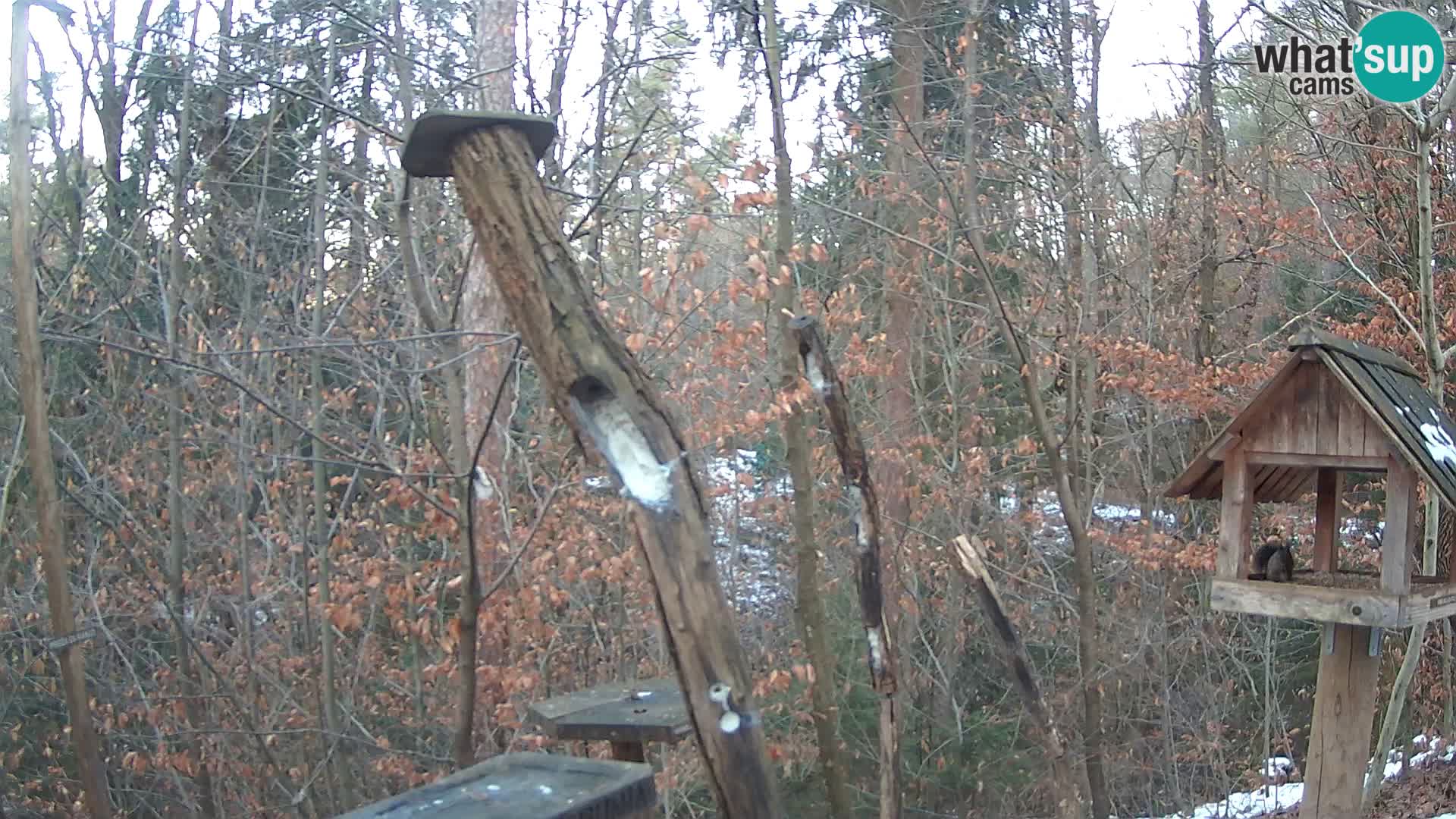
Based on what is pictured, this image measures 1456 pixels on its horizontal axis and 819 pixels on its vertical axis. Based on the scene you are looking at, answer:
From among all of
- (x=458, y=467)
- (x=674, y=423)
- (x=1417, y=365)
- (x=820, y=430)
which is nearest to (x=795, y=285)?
(x=820, y=430)

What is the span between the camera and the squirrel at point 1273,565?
14.2 ft

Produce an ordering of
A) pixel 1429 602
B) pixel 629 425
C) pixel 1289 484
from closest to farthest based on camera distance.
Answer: pixel 629 425 < pixel 1429 602 < pixel 1289 484

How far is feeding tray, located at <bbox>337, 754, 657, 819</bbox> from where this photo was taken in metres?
2.71

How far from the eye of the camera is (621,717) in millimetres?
3971

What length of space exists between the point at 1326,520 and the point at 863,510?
1.85 m

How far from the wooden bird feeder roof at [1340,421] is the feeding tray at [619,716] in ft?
6.93

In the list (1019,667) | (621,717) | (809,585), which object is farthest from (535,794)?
(809,585)

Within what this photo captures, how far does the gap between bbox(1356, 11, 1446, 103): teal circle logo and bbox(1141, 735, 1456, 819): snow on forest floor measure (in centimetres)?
516

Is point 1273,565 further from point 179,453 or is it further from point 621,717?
point 179,453

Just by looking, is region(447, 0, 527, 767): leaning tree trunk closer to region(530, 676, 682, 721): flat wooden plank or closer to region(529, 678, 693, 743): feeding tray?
region(530, 676, 682, 721): flat wooden plank

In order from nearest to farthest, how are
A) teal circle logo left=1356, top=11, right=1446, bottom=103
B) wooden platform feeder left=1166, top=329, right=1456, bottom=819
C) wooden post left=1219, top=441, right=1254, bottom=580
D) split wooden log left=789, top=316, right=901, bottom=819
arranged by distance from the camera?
wooden platform feeder left=1166, top=329, right=1456, bottom=819, split wooden log left=789, top=316, right=901, bottom=819, wooden post left=1219, top=441, right=1254, bottom=580, teal circle logo left=1356, top=11, right=1446, bottom=103

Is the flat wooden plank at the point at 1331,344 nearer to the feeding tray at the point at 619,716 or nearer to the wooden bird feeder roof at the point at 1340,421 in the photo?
the wooden bird feeder roof at the point at 1340,421

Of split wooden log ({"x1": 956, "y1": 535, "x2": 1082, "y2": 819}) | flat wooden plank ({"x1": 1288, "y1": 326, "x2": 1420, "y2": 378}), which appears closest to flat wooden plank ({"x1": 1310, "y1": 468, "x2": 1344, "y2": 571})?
flat wooden plank ({"x1": 1288, "y1": 326, "x2": 1420, "y2": 378})

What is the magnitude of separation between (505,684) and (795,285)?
3.70 metres
